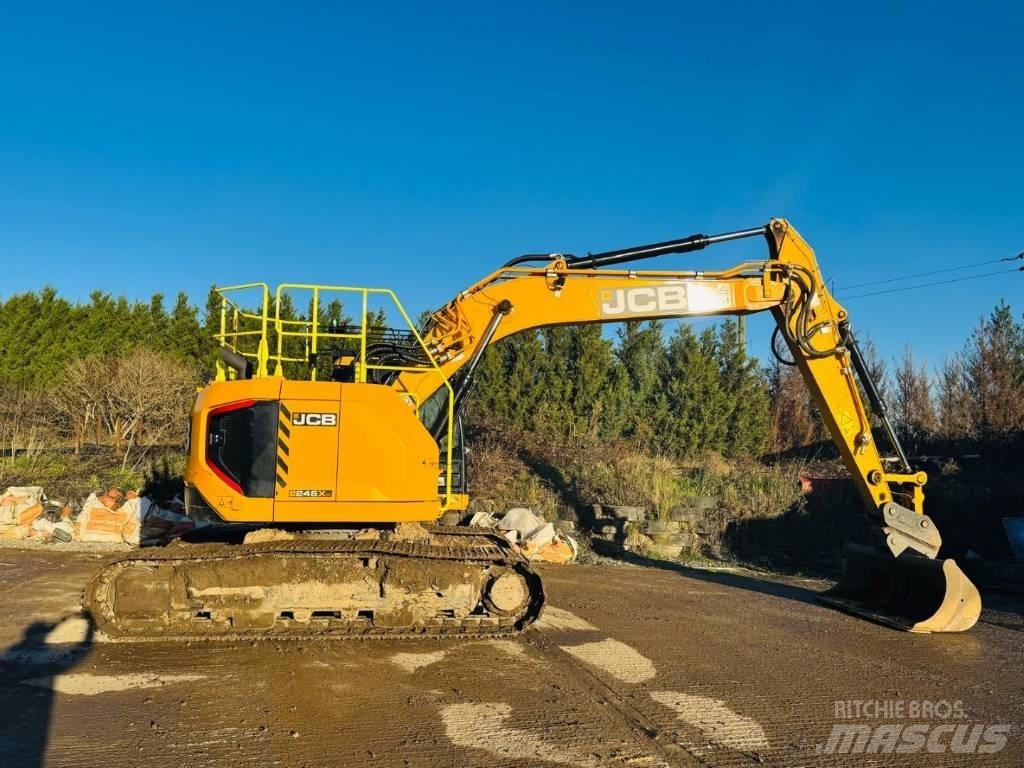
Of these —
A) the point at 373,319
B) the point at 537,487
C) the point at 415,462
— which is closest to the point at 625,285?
the point at 415,462

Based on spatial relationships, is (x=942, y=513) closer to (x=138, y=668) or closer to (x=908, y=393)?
(x=908, y=393)

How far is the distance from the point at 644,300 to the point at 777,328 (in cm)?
174

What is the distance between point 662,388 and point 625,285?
1714 cm

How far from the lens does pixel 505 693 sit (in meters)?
5.09

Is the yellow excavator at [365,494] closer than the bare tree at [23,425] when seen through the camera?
Yes

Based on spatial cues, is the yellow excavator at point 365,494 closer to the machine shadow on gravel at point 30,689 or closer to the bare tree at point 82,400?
the machine shadow on gravel at point 30,689

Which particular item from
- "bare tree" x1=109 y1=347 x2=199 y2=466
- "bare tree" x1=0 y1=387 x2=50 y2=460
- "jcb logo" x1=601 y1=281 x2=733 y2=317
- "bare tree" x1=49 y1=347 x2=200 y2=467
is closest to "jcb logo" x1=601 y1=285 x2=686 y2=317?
"jcb logo" x1=601 y1=281 x2=733 y2=317

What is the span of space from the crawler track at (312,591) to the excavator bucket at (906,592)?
409 centimetres

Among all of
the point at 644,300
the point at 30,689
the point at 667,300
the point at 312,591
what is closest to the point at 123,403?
the point at 312,591

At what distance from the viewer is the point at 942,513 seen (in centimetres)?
1309

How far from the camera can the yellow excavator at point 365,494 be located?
608 cm

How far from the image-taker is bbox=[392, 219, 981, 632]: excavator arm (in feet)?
24.1

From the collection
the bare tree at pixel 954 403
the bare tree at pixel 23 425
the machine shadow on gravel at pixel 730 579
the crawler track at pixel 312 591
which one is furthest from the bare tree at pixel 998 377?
the bare tree at pixel 23 425

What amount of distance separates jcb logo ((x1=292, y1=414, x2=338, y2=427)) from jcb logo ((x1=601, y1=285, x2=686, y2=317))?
10.1 feet
